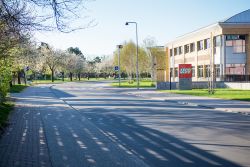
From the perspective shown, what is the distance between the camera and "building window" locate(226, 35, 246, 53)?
55.6 metres

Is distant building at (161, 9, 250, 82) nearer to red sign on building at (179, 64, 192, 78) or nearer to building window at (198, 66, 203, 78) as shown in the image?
building window at (198, 66, 203, 78)

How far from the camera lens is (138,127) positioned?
14414 millimetres

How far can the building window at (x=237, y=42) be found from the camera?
55.6m

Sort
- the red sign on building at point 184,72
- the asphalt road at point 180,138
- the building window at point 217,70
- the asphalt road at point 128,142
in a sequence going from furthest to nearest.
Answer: the building window at point 217,70, the red sign on building at point 184,72, the asphalt road at point 180,138, the asphalt road at point 128,142

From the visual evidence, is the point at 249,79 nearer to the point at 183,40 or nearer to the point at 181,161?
the point at 183,40

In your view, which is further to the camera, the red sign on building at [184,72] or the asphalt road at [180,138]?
the red sign on building at [184,72]

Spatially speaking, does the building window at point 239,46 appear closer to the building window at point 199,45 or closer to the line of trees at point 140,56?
the building window at point 199,45

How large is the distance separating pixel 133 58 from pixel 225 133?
257 ft

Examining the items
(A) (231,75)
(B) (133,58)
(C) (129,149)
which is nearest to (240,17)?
(A) (231,75)

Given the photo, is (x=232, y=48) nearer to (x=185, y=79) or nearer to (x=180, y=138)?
(x=185, y=79)

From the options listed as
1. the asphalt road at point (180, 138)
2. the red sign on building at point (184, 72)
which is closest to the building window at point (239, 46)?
the red sign on building at point (184, 72)

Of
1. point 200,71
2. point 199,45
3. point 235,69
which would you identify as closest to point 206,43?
point 199,45

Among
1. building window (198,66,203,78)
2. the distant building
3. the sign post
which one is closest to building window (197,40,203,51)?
building window (198,66,203,78)

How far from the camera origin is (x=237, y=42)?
5584cm
